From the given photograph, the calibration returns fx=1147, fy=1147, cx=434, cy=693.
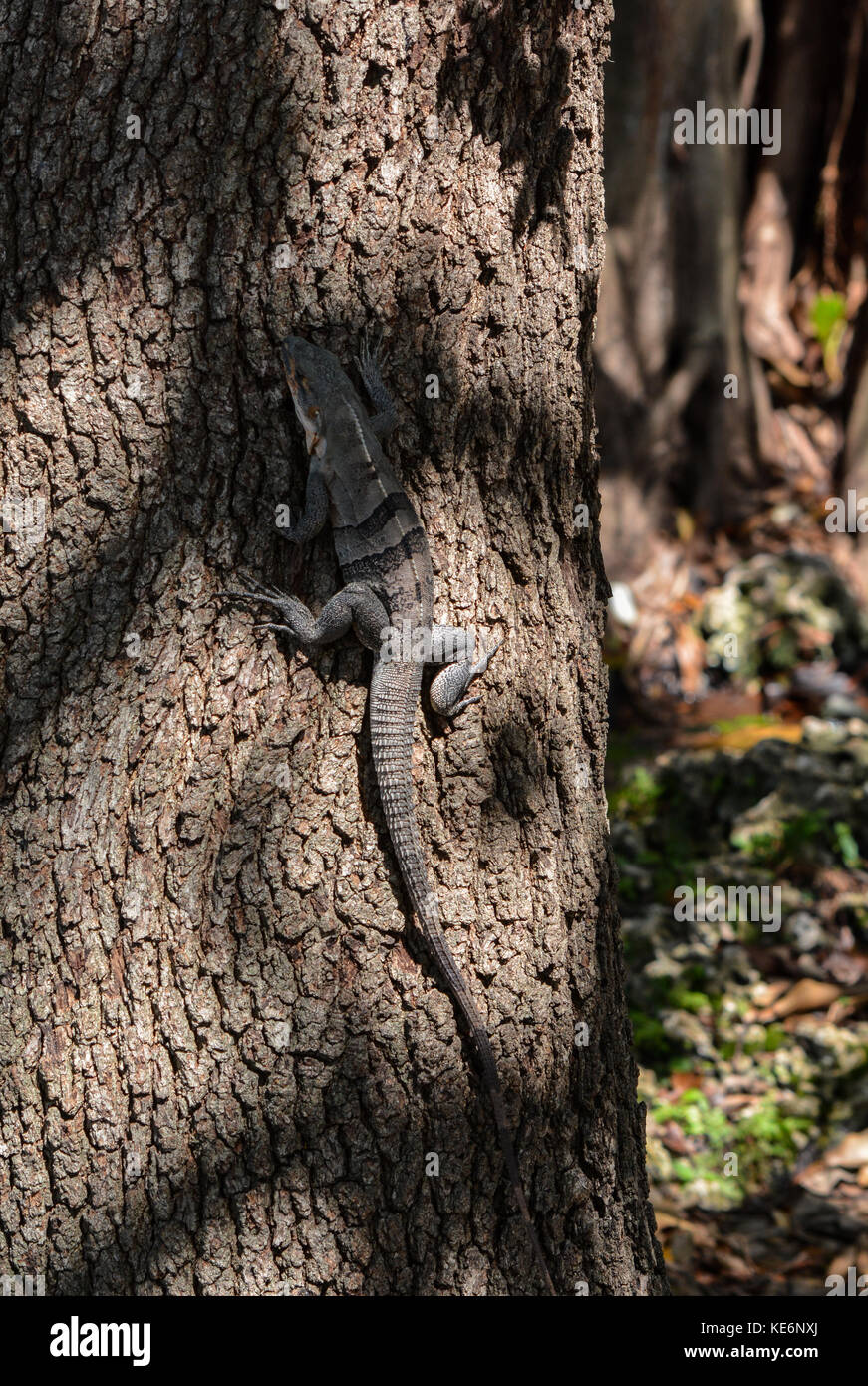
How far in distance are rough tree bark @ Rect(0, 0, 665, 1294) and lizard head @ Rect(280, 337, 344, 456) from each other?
0.17 feet

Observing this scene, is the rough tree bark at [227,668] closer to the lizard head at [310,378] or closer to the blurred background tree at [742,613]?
the lizard head at [310,378]

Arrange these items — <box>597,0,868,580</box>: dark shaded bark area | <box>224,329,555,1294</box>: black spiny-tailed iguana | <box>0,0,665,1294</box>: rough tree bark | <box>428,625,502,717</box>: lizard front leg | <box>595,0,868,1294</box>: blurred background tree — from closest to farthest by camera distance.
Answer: <box>0,0,665,1294</box>: rough tree bark, <box>224,329,555,1294</box>: black spiny-tailed iguana, <box>428,625,502,717</box>: lizard front leg, <box>595,0,868,1294</box>: blurred background tree, <box>597,0,868,580</box>: dark shaded bark area

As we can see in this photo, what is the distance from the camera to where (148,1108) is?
2770 millimetres

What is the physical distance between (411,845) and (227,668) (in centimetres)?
63

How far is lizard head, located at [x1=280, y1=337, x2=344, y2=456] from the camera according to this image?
9.05 feet

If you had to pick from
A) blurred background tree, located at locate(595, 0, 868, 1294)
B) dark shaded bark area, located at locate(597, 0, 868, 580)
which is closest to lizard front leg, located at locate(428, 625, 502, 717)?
blurred background tree, located at locate(595, 0, 868, 1294)

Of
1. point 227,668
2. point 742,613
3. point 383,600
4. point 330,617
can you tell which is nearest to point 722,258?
point 742,613

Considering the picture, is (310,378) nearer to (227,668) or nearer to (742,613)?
(227,668)

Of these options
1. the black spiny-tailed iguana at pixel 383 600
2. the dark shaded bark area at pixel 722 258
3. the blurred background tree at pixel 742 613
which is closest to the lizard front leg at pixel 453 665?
the black spiny-tailed iguana at pixel 383 600

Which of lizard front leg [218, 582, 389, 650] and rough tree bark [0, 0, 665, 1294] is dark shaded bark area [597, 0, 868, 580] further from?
lizard front leg [218, 582, 389, 650]

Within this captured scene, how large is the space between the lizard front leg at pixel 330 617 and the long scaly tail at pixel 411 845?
0.34 feet

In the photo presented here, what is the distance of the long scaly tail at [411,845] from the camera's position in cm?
283

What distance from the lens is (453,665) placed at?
2951mm
